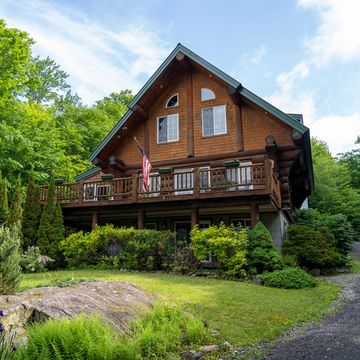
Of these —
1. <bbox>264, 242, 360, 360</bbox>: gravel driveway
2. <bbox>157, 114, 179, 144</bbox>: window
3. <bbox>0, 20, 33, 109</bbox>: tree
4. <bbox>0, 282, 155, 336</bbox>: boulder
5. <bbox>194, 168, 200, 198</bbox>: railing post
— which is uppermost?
<bbox>0, 20, 33, 109</bbox>: tree

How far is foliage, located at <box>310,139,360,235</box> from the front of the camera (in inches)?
1267

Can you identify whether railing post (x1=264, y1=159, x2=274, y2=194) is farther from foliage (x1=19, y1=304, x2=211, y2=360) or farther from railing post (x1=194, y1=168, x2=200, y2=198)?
foliage (x1=19, y1=304, x2=211, y2=360)

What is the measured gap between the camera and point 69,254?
14.7 m

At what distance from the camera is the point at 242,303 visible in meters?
8.23

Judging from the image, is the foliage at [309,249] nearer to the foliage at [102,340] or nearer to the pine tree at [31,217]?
the foliage at [102,340]

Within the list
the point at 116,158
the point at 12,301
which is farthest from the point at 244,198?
the point at 12,301

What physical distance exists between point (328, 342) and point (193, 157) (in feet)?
41.7

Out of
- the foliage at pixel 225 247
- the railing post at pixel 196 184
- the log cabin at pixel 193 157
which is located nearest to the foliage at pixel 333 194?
the log cabin at pixel 193 157

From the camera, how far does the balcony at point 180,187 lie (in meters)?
13.8

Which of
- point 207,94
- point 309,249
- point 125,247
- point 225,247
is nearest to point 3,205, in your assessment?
point 125,247

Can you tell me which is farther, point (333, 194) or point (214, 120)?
point (333, 194)

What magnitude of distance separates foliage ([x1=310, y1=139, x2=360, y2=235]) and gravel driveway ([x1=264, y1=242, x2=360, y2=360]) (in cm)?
2628

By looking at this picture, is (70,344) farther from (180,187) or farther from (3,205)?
(3,205)

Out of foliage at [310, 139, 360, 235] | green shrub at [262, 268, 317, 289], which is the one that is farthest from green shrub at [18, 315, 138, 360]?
foliage at [310, 139, 360, 235]
